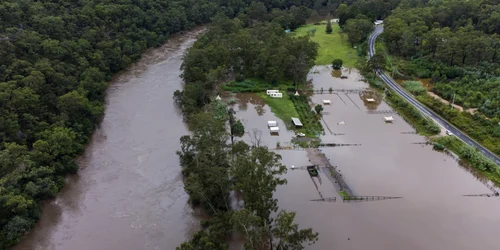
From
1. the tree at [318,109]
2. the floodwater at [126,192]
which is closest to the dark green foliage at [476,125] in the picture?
the tree at [318,109]

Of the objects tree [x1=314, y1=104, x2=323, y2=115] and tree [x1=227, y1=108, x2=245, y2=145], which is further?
tree [x1=314, y1=104, x2=323, y2=115]

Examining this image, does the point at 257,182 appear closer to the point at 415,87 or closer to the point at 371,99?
the point at 371,99

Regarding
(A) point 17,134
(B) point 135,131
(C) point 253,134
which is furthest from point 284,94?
(A) point 17,134

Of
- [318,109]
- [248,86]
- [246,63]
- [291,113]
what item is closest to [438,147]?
[318,109]

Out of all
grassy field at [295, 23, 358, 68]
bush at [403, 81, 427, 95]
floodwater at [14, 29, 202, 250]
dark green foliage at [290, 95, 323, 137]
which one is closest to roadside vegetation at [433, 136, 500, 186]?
bush at [403, 81, 427, 95]

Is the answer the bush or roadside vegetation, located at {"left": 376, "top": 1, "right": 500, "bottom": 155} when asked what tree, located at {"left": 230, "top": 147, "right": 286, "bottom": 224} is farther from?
the bush

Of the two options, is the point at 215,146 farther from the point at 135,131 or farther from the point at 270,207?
the point at 135,131

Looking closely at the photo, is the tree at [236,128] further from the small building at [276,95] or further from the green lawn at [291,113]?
the small building at [276,95]
